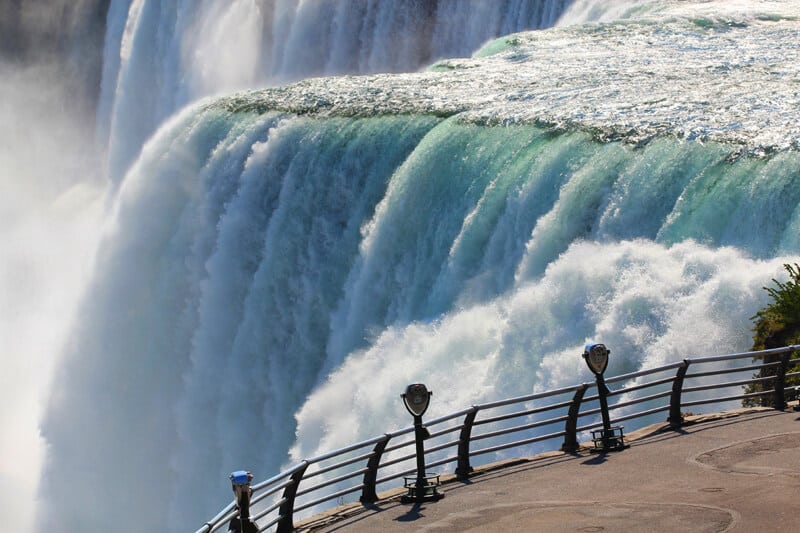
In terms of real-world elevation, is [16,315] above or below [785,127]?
above

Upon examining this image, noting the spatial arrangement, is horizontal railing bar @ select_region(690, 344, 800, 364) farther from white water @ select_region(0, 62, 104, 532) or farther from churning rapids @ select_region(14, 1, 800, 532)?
white water @ select_region(0, 62, 104, 532)

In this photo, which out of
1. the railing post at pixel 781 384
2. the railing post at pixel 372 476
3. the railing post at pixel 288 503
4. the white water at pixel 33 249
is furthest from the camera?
the white water at pixel 33 249

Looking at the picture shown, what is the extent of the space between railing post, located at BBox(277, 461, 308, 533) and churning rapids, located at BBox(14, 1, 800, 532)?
26.4 feet

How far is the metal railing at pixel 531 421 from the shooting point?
12.3 metres

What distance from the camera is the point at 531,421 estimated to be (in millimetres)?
18969

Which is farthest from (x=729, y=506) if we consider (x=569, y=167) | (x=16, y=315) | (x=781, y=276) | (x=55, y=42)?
(x=55, y=42)

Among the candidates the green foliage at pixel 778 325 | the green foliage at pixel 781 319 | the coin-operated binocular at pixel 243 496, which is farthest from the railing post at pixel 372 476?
the green foliage at pixel 781 319

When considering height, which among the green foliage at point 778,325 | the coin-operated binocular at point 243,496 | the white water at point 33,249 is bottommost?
the coin-operated binocular at point 243,496

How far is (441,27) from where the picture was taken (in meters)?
54.7

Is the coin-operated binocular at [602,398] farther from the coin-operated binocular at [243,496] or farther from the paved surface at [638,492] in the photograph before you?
the coin-operated binocular at [243,496]

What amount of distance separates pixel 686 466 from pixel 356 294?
13838 millimetres

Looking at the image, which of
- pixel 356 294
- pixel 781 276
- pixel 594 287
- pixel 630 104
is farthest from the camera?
pixel 630 104

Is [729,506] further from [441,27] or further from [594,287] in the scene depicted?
[441,27]

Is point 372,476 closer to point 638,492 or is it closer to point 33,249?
point 638,492
